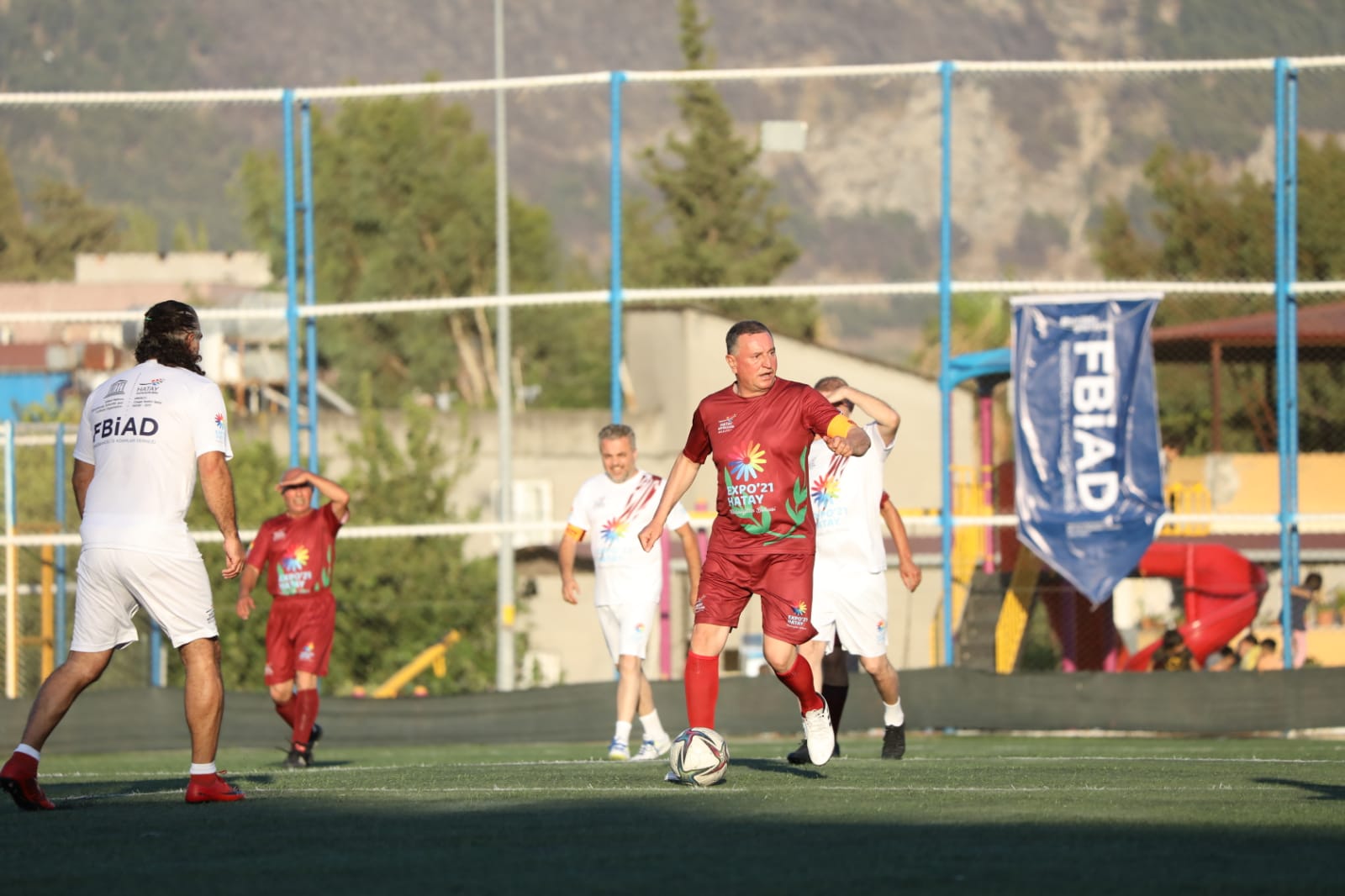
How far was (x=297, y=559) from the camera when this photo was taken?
1285 centimetres

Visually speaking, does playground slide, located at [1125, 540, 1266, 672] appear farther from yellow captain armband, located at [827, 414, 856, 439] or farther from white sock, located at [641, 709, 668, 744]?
yellow captain armband, located at [827, 414, 856, 439]

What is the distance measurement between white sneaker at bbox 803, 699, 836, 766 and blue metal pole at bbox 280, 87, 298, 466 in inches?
328

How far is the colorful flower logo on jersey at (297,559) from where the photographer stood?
1284 centimetres

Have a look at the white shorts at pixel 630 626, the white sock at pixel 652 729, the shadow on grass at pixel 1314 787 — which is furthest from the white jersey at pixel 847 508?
the shadow on grass at pixel 1314 787

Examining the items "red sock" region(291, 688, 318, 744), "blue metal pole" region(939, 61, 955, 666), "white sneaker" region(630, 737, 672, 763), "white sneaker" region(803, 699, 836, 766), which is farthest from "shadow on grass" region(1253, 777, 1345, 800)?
"blue metal pole" region(939, 61, 955, 666)

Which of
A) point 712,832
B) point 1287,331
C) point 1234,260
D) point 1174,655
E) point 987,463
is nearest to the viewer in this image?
point 712,832

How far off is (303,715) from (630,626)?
2.28 meters

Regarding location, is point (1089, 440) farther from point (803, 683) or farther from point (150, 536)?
point (150, 536)

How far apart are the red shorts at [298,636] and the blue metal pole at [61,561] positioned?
5395 mm

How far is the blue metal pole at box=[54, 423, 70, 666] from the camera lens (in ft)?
59.0

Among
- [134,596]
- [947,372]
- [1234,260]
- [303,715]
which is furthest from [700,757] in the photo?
[1234,260]

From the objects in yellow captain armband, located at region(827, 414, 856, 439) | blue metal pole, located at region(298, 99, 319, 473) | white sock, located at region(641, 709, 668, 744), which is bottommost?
white sock, located at region(641, 709, 668, 744)

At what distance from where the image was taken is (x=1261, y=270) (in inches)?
1694

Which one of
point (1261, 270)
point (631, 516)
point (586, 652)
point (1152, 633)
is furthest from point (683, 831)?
point (1261, 270)
